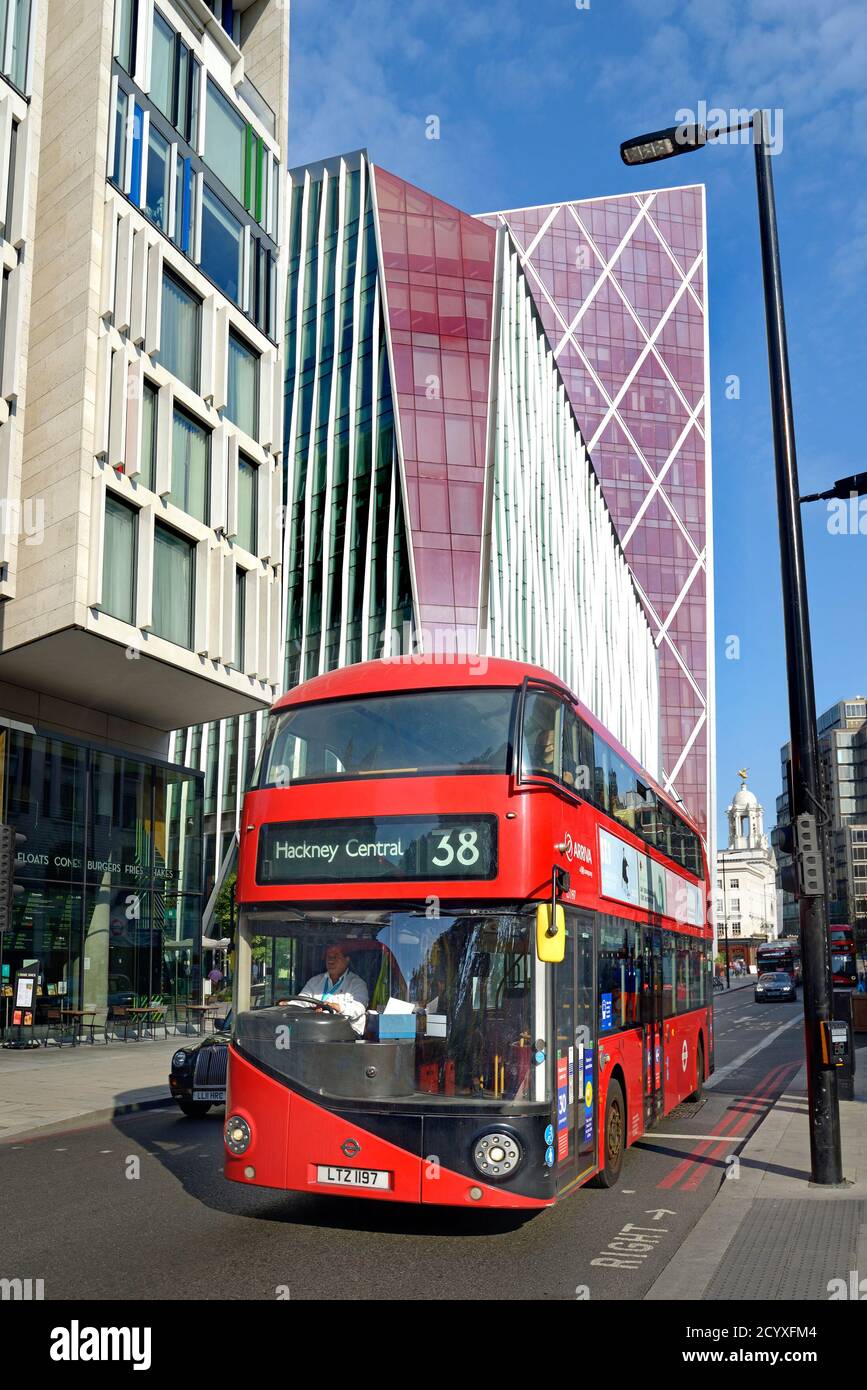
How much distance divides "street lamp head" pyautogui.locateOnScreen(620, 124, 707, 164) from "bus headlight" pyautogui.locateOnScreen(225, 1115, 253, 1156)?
8927 mm

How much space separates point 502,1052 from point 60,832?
67.3 feet

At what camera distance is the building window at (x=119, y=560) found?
23969 millimetres

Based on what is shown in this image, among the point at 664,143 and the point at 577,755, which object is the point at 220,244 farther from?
the point at 577,755

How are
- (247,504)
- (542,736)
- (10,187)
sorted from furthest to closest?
(247,504) → (10,187) → (542,736)

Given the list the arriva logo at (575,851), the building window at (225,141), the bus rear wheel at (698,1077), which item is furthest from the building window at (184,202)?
the arriva logo at (575,851)

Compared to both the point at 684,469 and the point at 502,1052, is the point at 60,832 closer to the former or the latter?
the point at 502,1052

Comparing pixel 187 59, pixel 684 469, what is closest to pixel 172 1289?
pixel 187 59

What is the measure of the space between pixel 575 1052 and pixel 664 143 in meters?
7.99

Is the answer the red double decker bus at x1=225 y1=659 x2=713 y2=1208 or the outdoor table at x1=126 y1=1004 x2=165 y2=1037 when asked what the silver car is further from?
the red double decker bus at x1=225 y1=659 x2=713 y2=1208

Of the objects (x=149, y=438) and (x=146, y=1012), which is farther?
(x=146, y=1012)

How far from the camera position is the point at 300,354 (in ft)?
200

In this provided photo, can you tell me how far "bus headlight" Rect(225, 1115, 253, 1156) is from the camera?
786cm

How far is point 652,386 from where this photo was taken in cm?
11781
